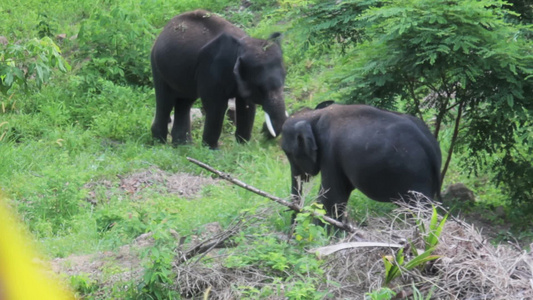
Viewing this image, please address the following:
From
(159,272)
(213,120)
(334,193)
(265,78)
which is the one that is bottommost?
(213,120)

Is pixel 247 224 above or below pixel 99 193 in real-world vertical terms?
above

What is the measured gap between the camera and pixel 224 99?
10852 mm

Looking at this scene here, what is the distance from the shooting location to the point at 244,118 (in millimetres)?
11070

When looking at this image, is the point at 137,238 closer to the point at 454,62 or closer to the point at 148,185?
the point at 148,185

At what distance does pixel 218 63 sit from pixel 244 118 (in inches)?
34.5

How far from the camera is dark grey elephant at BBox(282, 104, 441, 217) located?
19.5ft

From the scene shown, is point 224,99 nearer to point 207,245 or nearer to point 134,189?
point 134,189

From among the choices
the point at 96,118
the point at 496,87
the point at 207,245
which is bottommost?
the point at 96,118

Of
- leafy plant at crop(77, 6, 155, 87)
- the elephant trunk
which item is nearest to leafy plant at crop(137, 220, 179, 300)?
the elephant trunk

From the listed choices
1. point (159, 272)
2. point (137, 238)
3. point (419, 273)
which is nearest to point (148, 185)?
point (137, 238)

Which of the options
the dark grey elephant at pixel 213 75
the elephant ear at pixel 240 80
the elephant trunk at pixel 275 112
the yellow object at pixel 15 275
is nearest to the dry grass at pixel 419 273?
the yellow object at pixel 15 275

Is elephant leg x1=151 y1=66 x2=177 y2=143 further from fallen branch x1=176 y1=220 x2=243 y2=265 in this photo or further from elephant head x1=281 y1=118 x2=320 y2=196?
fallen branch x1=176 y1=220 x2=243 y2=265

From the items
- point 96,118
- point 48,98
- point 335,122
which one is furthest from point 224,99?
point 335,122

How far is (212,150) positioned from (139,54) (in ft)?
10.8
